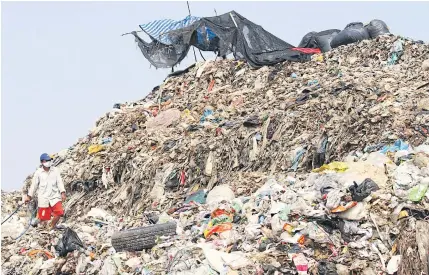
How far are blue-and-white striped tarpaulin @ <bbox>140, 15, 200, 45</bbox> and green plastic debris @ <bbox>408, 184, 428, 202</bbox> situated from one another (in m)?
8.91

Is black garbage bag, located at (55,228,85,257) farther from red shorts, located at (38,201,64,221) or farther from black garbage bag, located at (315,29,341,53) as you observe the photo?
black garbage bag, located at (315,29,341,53)

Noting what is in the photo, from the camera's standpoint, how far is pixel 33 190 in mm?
7523

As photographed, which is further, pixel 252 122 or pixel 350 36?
pixel 350 36

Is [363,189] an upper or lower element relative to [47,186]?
lower

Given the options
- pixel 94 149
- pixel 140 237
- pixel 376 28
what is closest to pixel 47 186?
pixel 140 237

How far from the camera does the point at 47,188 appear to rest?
24.6 ft

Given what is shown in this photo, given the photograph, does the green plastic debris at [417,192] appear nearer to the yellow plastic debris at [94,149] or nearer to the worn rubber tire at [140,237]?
the worn rubber tire at [140,237]

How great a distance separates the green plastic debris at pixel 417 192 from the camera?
527 cm

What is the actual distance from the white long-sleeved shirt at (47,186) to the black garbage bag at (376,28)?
767cm

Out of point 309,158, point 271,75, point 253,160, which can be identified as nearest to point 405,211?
point 309,158

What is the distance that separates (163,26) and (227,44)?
2123 millimetres

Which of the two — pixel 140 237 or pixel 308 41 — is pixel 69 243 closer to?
pixel 140 237

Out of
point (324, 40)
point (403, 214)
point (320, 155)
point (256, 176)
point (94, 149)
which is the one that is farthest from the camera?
point (324, 40)

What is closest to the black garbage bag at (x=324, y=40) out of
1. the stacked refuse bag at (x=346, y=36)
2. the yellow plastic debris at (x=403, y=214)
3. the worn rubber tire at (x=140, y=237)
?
the stacked refuse bag at (x=346, y=36)
